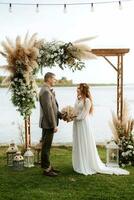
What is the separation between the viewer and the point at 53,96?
780 centimetres

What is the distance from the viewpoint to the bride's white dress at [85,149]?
8016 mm

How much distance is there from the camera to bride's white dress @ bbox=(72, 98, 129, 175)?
26.3 ft

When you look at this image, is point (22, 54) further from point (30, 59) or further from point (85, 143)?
point (85, 143)

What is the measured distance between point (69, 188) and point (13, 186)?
0.84 m

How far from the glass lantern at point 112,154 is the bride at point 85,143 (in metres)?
0.54

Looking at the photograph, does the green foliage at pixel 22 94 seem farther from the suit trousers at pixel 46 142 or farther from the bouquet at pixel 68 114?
the suit trousers at pixel 46 142

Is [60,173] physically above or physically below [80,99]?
below

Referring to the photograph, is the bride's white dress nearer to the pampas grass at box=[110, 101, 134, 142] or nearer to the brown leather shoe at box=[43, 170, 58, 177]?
the brown leather shoe at box=[43, 170, 58, 177]

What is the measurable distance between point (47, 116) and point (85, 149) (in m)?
0.91

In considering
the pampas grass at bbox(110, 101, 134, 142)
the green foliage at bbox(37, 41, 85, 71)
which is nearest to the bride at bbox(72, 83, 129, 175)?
the green foliage at bbox(37, 41, 85, 71)

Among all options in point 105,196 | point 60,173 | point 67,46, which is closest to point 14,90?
point 67,46

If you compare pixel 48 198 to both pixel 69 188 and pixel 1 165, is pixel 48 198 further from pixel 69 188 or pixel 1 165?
pixel 1 165

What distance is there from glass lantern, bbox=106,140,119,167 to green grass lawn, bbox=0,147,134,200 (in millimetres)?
270

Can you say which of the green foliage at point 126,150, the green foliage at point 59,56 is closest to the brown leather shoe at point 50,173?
the green foliage at point 126,150
